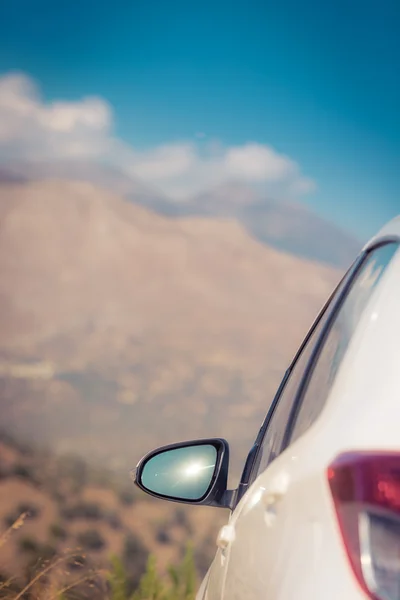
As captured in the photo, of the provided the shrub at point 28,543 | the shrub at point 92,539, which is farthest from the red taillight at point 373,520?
the shrub at point 92,539

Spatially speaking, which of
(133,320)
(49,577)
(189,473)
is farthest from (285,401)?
(133,320)

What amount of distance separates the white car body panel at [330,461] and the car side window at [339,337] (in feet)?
0.20

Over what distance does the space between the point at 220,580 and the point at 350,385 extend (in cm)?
71

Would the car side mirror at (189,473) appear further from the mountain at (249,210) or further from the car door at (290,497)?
the mountain at (249,210)

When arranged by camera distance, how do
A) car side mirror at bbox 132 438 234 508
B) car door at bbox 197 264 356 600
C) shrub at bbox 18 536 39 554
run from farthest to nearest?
shrub at bbox 18 536 39 554, car side mirror at bbox 132 438 234 508, car door at bbox 197 264 356 600

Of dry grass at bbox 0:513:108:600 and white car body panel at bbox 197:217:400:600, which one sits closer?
white car body panel at bbox 197:217:400:600

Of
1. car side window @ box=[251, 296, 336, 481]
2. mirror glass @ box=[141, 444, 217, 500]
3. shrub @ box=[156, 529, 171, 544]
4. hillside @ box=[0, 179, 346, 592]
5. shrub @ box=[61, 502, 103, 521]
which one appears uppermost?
hillside @ box=[0, 179, 346, 592]

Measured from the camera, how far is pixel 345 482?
0.72 metres

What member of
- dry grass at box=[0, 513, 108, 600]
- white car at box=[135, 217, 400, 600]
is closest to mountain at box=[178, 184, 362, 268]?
dry grass at box=[0, 513, 108, 600]

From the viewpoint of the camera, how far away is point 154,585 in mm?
6066

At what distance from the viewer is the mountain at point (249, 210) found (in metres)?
66.8

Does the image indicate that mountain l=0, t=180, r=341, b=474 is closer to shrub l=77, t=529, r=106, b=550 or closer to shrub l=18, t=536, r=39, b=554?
shrub l=77, t=529, r=106, b=550

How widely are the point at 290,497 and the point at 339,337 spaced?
0.30 meters

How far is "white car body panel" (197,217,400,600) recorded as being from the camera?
2.40 feet
